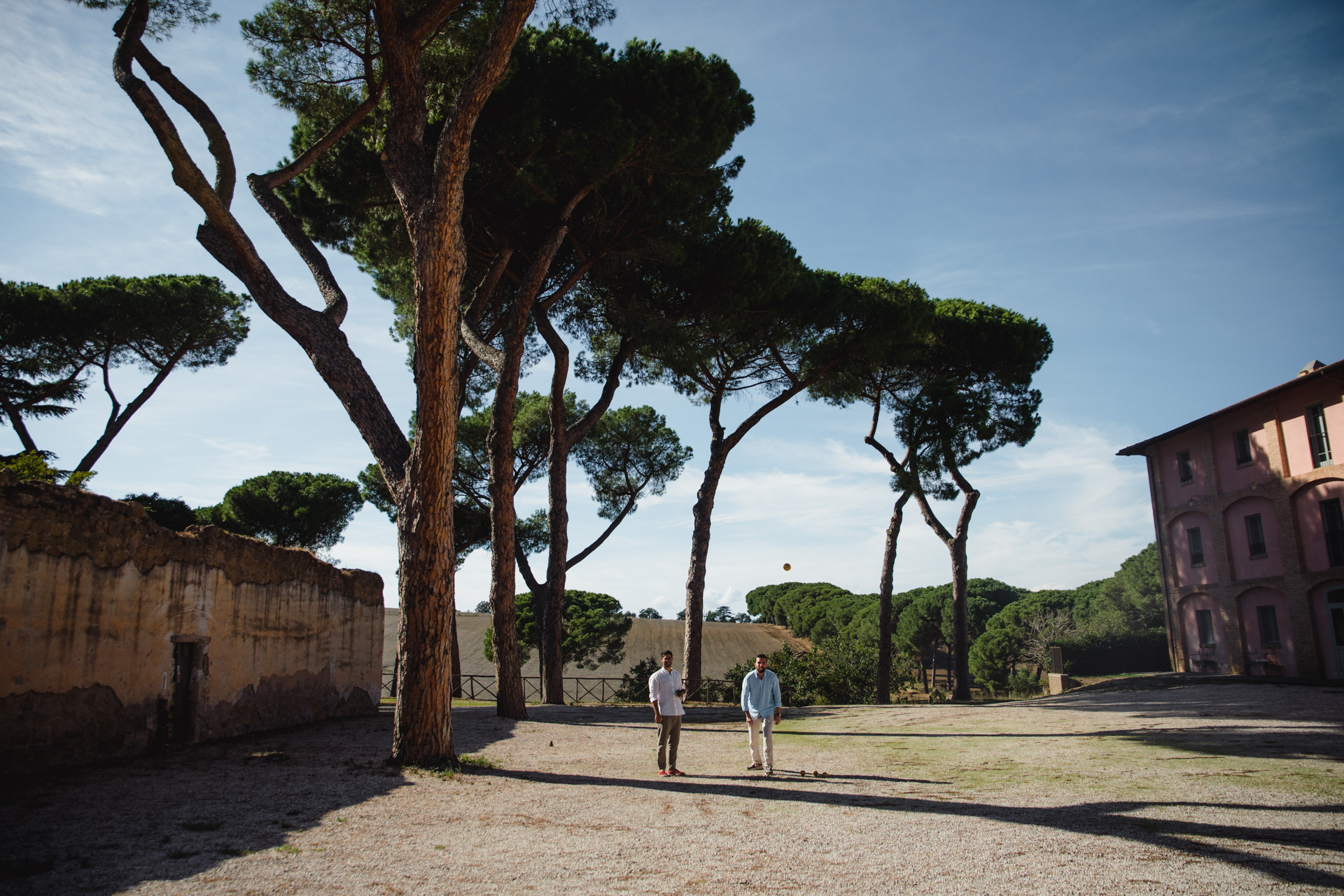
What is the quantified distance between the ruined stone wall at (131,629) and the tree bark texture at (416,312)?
254 cm

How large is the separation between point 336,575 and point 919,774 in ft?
31.1

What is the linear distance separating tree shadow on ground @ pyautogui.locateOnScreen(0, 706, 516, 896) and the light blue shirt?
3.43 m

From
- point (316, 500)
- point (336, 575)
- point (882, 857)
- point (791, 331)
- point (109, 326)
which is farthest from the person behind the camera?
point (316, 500)

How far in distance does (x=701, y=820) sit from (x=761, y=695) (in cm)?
262

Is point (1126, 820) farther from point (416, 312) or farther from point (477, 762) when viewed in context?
point (416, 312)

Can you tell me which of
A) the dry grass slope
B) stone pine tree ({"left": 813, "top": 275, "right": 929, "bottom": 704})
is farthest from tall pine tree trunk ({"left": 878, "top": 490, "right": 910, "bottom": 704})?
the dry grass slope

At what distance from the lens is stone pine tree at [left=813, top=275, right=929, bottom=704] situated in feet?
64.8

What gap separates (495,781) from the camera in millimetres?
7102

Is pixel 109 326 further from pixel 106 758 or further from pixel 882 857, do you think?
pixel 882 857

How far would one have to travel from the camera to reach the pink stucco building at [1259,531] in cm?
1820

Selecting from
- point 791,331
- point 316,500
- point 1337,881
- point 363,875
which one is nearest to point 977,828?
point 1337,881

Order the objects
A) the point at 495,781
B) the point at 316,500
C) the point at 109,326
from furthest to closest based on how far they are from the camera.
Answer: the point at 316,500, the point at 109,326, the point at 495,781

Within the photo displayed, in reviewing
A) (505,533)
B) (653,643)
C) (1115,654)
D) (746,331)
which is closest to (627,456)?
(746,331)

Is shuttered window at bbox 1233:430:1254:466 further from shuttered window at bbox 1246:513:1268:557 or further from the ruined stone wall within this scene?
the ruined stone wall
